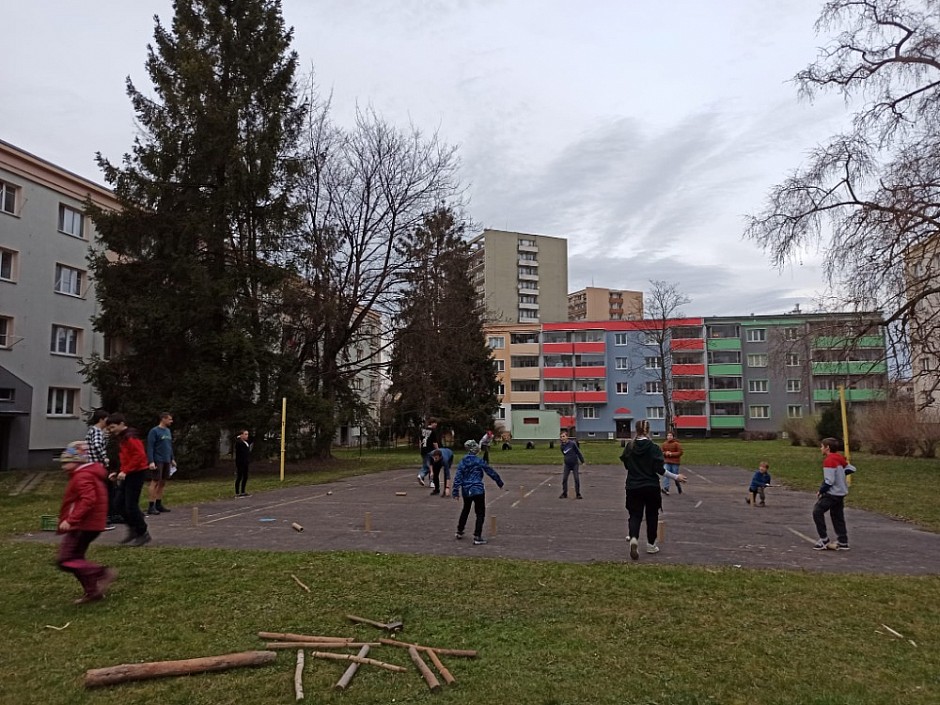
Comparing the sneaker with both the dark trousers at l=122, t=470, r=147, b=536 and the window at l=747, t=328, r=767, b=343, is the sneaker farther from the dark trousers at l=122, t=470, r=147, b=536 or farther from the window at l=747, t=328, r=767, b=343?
the window at l=747, t=328, r=767, b=343

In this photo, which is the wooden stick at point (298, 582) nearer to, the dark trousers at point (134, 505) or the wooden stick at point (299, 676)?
the wooden stick at point (299, 676)

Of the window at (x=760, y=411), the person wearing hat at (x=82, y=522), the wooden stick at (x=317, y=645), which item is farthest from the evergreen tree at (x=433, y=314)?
the window at (x=760, y=411)

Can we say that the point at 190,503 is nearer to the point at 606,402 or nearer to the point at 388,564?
the point at 388,564

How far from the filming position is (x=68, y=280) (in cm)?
3462

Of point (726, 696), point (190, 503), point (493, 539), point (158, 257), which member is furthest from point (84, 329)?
point (726, 696)

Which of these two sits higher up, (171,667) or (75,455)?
(75,455)

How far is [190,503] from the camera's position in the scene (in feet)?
52.5

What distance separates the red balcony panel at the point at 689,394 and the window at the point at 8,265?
64.2 m

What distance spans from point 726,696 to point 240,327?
2540cm

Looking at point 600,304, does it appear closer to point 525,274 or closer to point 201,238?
point 525,274

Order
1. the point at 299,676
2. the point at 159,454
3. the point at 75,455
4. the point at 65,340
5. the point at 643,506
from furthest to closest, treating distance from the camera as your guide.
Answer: the point at 65,340 < the point at 159,454 < the point at 643,506 < the point at 75,455 < the point at 299,676

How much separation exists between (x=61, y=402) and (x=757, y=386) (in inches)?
2734

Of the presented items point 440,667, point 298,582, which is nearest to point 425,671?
point 440,667

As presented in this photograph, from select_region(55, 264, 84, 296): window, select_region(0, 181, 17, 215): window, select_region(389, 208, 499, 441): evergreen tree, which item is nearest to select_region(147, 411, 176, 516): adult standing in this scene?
select_region(389, 208, 499, 441): evergreen tree
